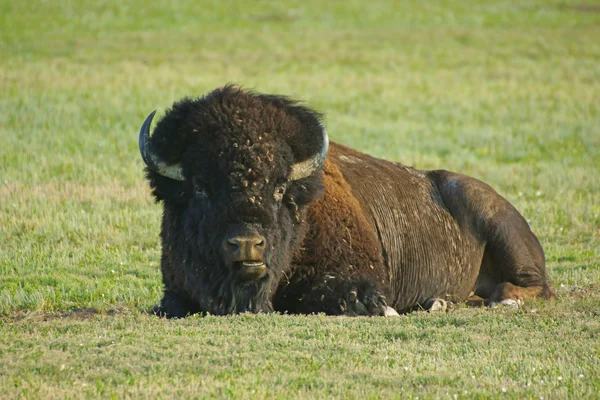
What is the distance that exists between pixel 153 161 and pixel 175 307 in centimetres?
151

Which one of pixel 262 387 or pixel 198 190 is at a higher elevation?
pixel 198 190

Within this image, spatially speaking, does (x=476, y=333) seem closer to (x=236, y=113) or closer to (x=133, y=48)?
Answer: (x=236, y=113)

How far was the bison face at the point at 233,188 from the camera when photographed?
28.5 feet

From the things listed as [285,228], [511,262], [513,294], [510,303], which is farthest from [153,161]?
[511,262]

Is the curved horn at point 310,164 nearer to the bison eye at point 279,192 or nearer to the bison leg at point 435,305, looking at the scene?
the bison eye at point 279,192

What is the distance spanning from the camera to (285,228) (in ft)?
29.9

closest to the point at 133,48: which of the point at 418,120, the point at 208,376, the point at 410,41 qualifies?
the point at 410,41

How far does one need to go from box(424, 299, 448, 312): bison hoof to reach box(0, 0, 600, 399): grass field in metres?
0.83

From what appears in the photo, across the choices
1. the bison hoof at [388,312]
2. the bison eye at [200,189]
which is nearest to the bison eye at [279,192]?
the bison eye at [200,189]

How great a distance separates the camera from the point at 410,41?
45750 mm

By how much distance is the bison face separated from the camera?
28.5ft

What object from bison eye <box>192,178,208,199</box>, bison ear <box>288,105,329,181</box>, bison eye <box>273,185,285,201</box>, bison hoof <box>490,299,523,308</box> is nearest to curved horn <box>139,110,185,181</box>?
bison eye <box>192,178,208,199</box>

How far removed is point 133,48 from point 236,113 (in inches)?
1303

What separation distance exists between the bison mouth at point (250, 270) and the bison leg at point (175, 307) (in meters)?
0.98
